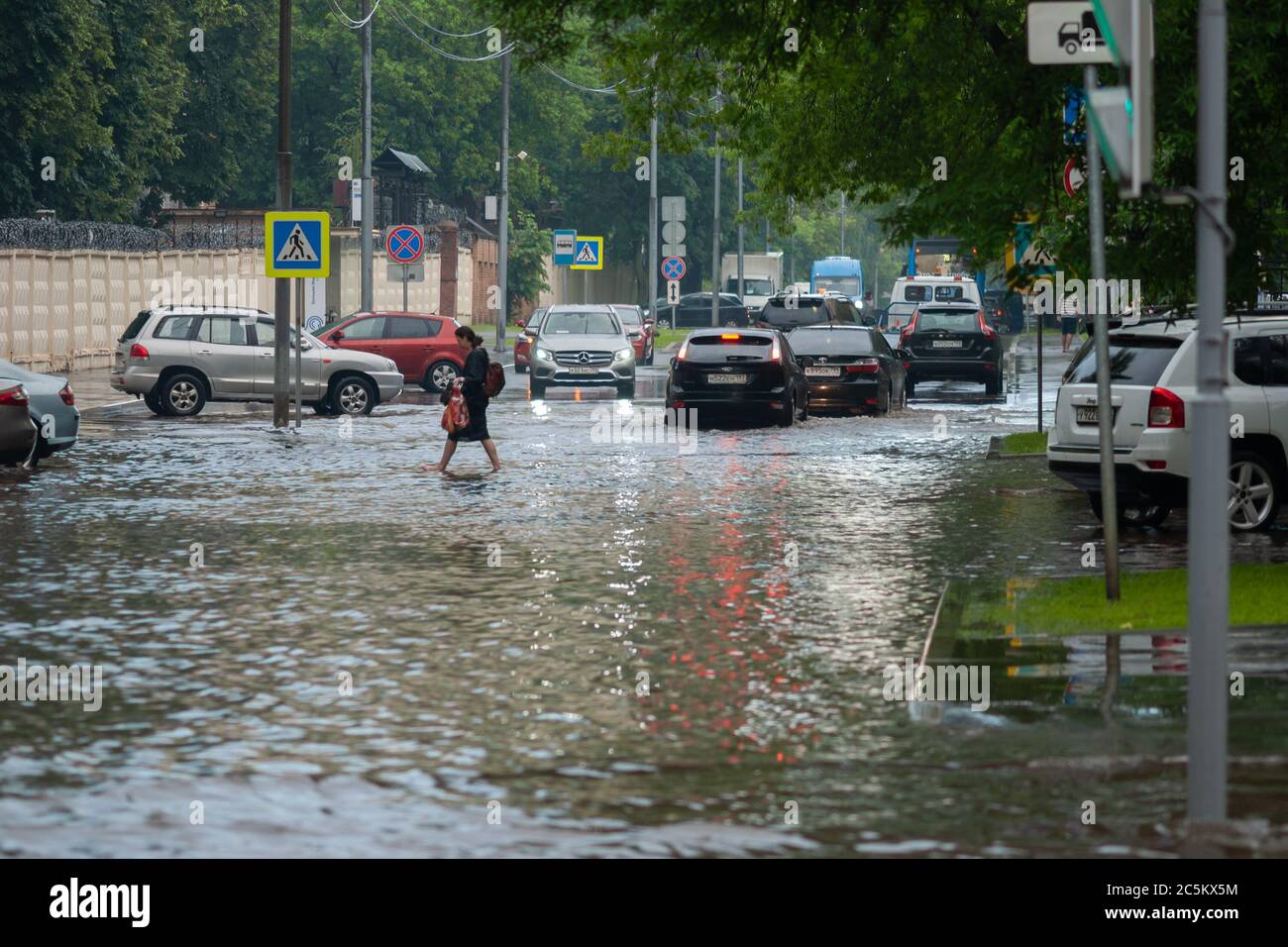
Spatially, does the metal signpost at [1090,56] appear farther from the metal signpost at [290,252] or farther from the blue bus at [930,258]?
the blue bus at [930,258]

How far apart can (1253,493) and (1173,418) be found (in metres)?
1.08

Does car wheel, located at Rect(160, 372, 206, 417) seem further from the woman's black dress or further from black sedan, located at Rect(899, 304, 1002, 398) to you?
black sedan, located at Rect(899, 304, 1002, 398)

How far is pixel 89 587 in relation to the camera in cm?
1391

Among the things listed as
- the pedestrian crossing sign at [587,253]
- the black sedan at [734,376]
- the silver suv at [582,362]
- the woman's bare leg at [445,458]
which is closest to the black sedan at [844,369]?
the black sedan at [734,376]

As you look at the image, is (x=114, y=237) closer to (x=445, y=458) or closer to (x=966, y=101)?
(x=445, y=458)

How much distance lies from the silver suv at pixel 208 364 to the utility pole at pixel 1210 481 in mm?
26503

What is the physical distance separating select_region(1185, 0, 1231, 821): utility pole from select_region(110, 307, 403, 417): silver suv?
2650 cm

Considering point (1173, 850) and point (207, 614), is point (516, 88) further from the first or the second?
point (1173, 850)

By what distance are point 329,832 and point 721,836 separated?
1.31 metres

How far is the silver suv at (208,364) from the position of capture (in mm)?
33094

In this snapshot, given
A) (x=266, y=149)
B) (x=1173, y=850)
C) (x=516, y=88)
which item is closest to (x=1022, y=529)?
(x=1173, y=850)

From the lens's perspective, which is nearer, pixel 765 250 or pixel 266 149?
pixel 266 149

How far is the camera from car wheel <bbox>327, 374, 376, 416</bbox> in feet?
113
